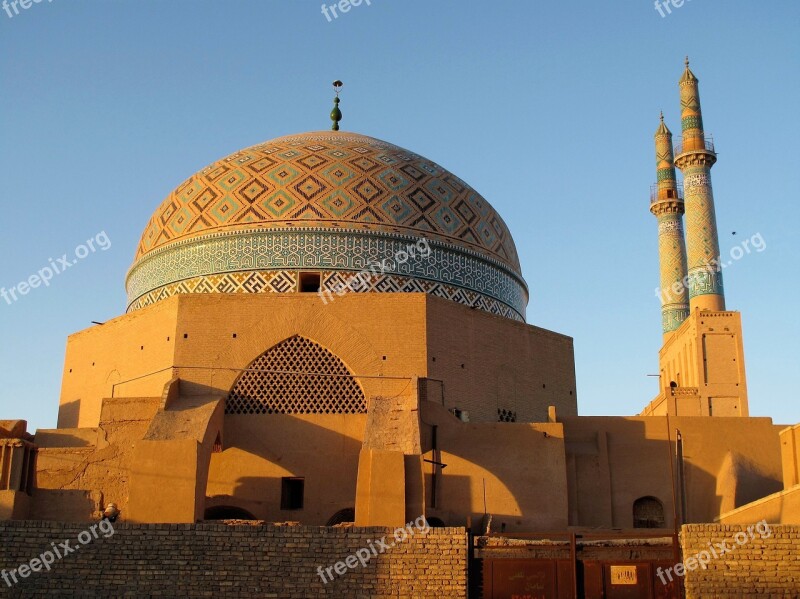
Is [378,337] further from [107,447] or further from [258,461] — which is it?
[107,447]

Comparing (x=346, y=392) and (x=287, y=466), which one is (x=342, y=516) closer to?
(x=287, y=466)

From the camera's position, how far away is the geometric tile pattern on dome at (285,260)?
44.7 feet

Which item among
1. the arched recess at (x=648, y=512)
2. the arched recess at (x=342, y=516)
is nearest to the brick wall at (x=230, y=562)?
the arched recess at (x=342, y=516)

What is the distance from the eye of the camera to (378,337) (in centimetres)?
1255

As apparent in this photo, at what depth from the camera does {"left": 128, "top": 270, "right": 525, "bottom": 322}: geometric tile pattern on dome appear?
1348cm

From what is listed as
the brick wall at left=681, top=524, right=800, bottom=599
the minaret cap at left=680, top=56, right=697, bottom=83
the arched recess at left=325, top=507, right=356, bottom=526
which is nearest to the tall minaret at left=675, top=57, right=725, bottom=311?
the minaret cap at left=680, top=56, right=697, bottom=83

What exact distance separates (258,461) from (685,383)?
12.1m

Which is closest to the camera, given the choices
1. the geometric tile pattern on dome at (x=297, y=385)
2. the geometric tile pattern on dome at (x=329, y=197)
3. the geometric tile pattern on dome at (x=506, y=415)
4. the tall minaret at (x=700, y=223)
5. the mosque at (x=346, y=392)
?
the mosque at (x=346, y=392)

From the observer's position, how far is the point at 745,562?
7930 mm

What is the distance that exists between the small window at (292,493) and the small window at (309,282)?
276cm

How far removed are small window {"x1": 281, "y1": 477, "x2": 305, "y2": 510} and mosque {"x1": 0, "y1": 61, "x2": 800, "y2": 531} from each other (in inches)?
1.0

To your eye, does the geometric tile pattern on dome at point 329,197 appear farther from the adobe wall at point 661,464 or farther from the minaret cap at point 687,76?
the minaret cap at point 687,76

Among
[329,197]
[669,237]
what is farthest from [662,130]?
[329,197]

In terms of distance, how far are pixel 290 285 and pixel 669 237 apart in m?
13.5
